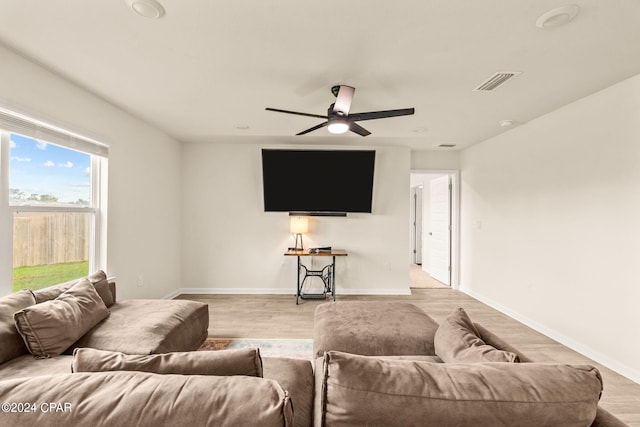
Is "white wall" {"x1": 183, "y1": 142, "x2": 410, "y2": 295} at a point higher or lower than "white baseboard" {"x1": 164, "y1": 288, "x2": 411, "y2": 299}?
higher

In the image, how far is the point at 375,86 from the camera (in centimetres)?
269

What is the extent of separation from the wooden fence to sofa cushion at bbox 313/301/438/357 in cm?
246

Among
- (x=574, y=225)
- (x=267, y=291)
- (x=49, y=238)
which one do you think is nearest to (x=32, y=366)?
(x=49, y=238)

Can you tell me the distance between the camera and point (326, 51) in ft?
6.93

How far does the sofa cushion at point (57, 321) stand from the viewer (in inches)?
68.6

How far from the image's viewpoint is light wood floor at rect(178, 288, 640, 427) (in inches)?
88.7

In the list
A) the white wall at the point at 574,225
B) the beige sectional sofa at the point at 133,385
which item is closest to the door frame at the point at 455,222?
the white wall at the point at 574,225

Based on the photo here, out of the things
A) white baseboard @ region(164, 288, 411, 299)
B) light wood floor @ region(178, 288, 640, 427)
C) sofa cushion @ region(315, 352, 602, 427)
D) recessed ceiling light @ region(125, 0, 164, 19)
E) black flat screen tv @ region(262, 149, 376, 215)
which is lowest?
light wood floor @ region(178, 288, 640, 427)

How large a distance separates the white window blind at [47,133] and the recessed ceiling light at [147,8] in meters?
Result: 1.38

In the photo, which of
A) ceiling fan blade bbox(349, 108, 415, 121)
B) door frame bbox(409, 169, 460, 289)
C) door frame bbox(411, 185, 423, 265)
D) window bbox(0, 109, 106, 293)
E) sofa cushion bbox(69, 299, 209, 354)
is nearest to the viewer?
sofa cushion bbox(69, 299, 209, 354)

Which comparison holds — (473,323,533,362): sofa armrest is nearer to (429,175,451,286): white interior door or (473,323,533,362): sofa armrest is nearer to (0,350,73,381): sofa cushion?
(0,350,73,381): sofa cushion

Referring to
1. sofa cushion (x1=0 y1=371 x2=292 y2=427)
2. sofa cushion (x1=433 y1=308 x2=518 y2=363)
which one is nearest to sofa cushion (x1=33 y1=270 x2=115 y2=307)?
sofa cushion (x1=0 y1=371 x2=292 y2=427)

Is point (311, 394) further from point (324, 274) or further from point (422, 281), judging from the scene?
point (422, 281)

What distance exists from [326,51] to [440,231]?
4646mm
